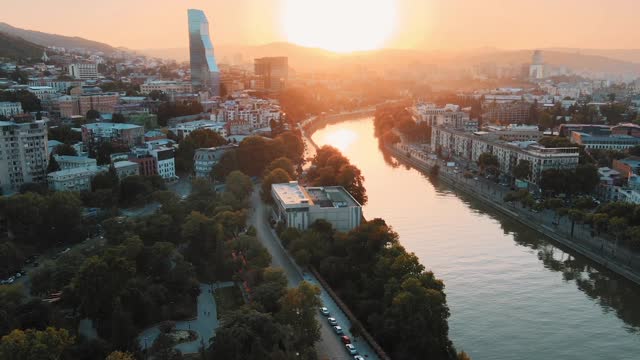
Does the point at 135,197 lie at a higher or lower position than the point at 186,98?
lower

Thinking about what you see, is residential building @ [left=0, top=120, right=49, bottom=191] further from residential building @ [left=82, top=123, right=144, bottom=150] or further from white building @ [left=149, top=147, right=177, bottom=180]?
residential building @ [left=82, top=123, right=144, bottom=150]

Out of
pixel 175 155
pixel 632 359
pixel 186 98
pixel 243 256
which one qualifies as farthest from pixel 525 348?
pixel 186 98

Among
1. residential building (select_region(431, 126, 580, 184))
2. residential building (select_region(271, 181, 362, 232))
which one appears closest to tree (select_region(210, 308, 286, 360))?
residential building (select_region(271, 181, 362, 232))

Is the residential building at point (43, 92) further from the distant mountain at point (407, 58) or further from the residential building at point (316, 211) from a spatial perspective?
the distant mountain at point (407, 58)

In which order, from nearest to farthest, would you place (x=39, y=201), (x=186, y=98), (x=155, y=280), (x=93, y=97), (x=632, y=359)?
(x=632, y=359) < (x=155, y=280) < (x=39, y=201) < (x=93, y=97) < (x=186, y=98)

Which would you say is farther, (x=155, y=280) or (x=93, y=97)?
(x=93, y=97)

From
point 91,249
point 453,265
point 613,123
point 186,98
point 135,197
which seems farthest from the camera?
point 186,98

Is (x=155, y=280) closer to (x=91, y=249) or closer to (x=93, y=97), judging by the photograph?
(x=91, y=249)
